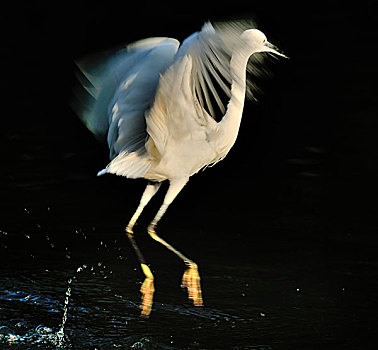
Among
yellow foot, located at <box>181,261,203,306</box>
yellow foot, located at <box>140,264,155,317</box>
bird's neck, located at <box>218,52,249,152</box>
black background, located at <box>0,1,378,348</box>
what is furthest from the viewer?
black background, located at <box>0,1,378,348</box>

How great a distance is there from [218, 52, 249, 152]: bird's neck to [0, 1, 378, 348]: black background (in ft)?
2.49

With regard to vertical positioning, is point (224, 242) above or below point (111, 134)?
below

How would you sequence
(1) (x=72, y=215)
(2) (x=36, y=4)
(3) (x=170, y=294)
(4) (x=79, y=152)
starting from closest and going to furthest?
1. (3) (x=170, y=294)
2. (1) (x=72, y=215)
3. (4) (x=79, y=152)
4. (2) (x=36, y=4)

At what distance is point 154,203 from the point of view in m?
6.06

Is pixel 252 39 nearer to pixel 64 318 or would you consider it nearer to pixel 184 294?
pixel 184 294

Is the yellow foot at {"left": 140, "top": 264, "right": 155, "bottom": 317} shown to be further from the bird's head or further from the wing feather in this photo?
the bird's head

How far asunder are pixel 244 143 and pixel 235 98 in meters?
3.36

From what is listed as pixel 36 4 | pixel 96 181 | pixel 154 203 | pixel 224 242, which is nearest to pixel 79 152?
pixel 96 181

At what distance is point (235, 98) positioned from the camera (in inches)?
173

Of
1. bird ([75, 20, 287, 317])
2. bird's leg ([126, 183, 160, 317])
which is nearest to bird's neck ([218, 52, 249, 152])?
bird ([75, 20, 287, 317])

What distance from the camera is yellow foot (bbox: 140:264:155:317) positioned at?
399 centimetres

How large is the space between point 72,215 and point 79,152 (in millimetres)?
1898

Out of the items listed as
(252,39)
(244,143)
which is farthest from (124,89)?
(244,143)

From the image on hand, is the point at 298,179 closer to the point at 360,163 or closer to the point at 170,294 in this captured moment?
the point at 360,163
